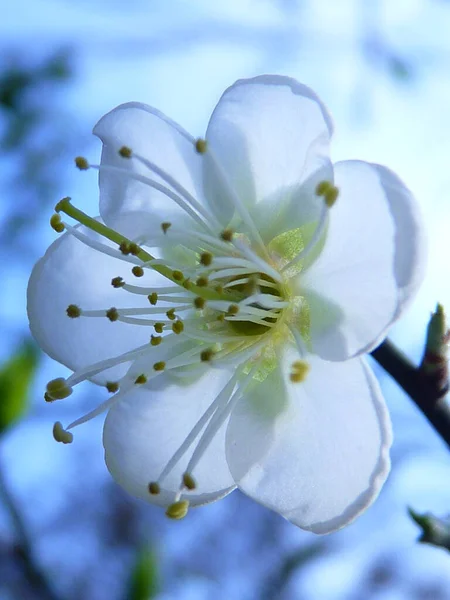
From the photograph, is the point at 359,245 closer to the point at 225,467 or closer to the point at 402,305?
the point at 402,305

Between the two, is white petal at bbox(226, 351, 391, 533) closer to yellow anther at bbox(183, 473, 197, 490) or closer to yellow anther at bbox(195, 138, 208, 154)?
yellow anther at bbox(183, 473, 197, 490)

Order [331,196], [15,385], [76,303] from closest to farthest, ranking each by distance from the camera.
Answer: [331,196], [76,303], [15,385]

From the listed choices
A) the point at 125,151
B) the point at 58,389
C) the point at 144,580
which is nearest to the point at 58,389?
the point at 58,389

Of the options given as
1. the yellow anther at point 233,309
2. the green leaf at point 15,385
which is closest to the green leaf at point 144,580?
the green leaf at point 15,385

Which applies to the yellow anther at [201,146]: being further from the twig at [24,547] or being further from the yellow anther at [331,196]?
the twig at [24,547]

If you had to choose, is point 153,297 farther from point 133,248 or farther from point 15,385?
point 15,385

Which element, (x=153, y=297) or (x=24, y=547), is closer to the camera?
(x=153, y=297)

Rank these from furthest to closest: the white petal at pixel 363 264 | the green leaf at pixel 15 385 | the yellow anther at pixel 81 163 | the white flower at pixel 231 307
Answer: the green leaf at pixel 15 385, the yellow anther at pixel 81 163, the white flower at pixel 231 307, the white petal at pixel 363 264

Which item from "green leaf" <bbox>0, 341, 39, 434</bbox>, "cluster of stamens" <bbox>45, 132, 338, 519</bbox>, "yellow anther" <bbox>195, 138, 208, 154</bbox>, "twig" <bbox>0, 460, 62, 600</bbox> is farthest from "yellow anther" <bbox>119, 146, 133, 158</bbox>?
"twig" <bbox>0, 460, 62, 600</bbox>
